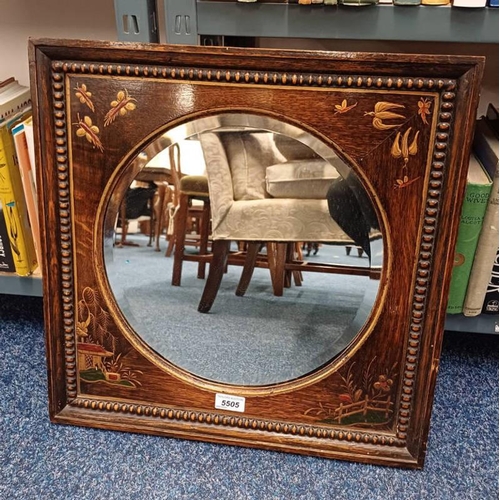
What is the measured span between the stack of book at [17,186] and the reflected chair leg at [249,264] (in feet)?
1.23

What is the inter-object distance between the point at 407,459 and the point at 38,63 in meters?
0.73

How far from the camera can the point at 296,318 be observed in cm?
79

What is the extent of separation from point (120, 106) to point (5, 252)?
1.51ft

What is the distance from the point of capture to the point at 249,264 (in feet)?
2.51

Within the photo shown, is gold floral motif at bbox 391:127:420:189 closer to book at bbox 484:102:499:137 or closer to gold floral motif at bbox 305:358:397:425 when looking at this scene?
gold floral motif at bbox 305:358:397:425

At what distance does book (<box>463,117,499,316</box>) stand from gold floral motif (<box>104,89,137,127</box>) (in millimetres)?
535

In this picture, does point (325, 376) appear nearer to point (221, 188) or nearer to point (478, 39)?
point (221, 188)

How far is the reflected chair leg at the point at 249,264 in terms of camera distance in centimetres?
76

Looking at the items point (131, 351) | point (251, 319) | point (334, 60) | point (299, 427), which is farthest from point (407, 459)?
point (334, 60)

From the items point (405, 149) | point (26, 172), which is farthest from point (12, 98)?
point (405, 149)

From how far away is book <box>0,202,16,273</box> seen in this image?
953 millimetres

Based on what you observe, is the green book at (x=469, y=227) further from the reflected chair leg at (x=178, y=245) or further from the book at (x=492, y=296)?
the reflected chair leg at (x=178, y=245)

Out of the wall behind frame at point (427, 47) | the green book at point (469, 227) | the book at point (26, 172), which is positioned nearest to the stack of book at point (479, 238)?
the green book at point (469, 227)

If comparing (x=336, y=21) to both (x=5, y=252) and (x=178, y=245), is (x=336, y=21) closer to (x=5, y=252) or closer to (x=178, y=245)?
(x=178, y=245)
